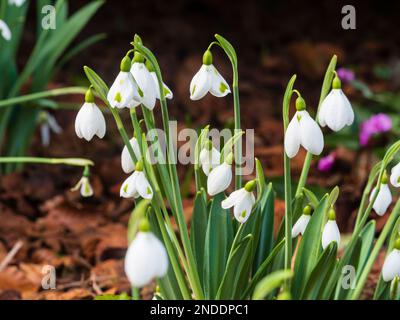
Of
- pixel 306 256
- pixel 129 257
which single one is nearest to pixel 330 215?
pixel 306 256

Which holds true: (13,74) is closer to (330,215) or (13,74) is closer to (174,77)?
(174,77)

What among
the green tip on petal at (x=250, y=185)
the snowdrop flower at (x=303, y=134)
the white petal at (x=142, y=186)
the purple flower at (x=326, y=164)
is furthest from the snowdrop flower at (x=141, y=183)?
the purple flower at (x=326, y=164)

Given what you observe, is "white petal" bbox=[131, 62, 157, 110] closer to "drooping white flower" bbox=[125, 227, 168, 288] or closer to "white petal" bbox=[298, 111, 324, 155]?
"white petal" bbox=[298, 111, 324, 155]

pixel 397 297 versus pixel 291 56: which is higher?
pixel 291 56

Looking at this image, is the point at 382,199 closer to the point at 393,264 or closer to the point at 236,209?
the point at 393,264

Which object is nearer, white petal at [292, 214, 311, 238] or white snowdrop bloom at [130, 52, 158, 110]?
white snowdrop bloom at [130, 52, 158, 110]

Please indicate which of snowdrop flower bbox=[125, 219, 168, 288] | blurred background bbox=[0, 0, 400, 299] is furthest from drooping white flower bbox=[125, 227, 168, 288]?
blurred background bbox=[0, 0, 400, 299]

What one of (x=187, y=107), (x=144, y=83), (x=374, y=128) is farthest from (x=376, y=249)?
(x=187, y=107)
